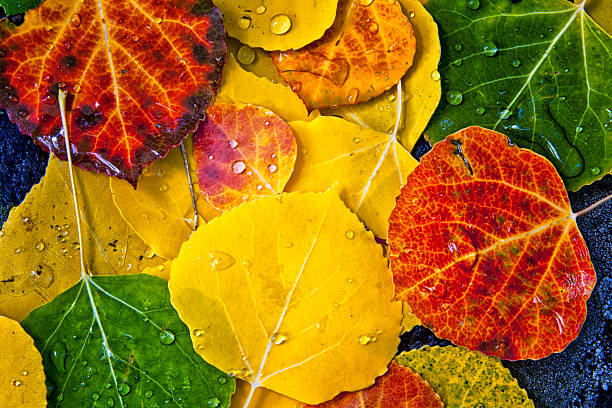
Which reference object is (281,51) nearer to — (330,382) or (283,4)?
(283,4)

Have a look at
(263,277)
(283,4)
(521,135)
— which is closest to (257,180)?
(263,277)

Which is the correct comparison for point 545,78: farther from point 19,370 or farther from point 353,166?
point 19,370

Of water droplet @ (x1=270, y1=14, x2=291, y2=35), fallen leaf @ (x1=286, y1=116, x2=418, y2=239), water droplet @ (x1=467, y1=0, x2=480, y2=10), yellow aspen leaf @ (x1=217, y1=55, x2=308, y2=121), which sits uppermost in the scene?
water droplet @ (x1=270, y1=14, x2=291, y2=35)

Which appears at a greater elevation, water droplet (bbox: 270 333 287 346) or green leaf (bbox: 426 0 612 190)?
green leaf (bbox: 426 0 612 190)

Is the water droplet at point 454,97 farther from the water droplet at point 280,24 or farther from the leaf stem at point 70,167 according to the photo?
the leaf stem at point 70,167

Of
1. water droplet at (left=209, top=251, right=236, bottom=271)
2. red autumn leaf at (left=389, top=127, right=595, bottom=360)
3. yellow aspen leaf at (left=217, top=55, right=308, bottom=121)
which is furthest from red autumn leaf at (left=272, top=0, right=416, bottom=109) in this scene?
water droplet at (left=209, top=251, right=236, bottom=271)

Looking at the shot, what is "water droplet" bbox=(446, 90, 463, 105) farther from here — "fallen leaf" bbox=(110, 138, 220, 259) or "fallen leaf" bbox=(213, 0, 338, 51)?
"fallen leaf" bbox=(110, 138, 220, 259)

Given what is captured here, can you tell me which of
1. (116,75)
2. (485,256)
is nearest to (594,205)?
(485,256)

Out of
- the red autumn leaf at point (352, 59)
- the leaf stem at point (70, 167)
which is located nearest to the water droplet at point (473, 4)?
the red autumn leaf at point (352, 59)
